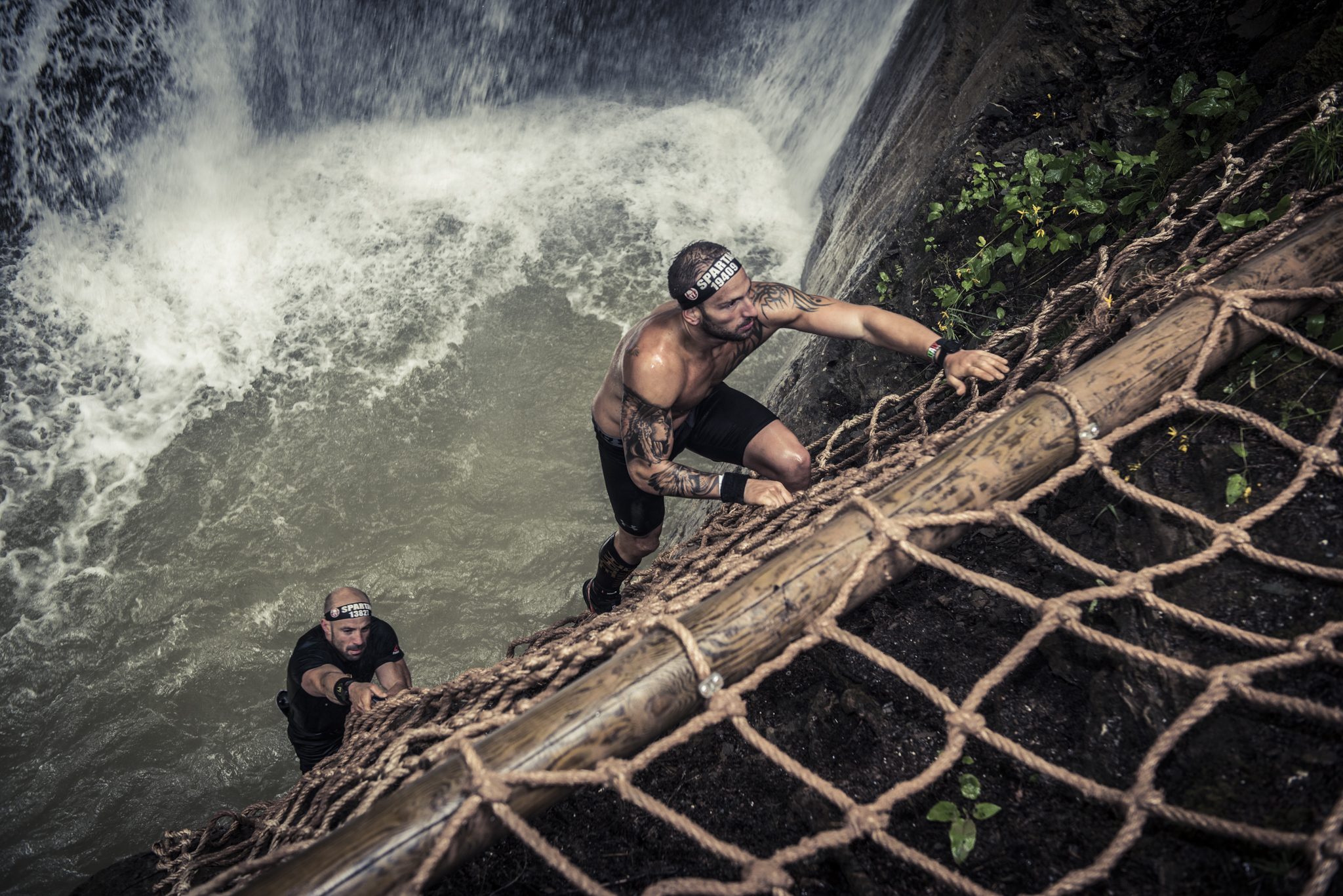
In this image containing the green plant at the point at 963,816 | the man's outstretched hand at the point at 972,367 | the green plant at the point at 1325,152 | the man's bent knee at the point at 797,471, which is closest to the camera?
the green plant at the point at 963,816

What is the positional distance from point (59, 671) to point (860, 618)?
6113 millimetres

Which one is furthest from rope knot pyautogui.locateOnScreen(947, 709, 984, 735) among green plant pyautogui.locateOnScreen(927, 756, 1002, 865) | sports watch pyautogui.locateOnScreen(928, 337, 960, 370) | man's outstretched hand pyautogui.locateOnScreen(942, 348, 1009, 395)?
sports watch pyautogui.locateOnScreen(928, 337, 960, 370)

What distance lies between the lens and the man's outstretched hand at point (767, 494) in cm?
254

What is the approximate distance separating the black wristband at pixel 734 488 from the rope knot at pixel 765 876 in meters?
1.47

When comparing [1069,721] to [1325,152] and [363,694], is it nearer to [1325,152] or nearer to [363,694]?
[1325,152]

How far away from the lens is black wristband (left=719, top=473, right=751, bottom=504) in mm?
2637

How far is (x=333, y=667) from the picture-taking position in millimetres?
3795

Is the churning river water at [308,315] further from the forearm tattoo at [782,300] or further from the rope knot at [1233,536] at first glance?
the rope knot at [1233,536]

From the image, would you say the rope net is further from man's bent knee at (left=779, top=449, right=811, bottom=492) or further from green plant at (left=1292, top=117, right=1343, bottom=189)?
man's bent knee at (left=779, top=449, right=811, bottom=492)

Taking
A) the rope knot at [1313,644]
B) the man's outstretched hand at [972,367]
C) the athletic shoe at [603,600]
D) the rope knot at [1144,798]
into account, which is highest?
the athletic shoe at [603,600]

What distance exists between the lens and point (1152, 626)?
172cm

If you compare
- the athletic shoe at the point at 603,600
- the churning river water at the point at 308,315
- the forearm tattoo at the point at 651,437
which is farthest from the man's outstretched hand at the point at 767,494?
the churning river water at the point at 308,315

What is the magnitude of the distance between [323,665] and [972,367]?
148 inches

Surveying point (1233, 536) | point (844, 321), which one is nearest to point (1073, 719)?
point (1233, 536)
